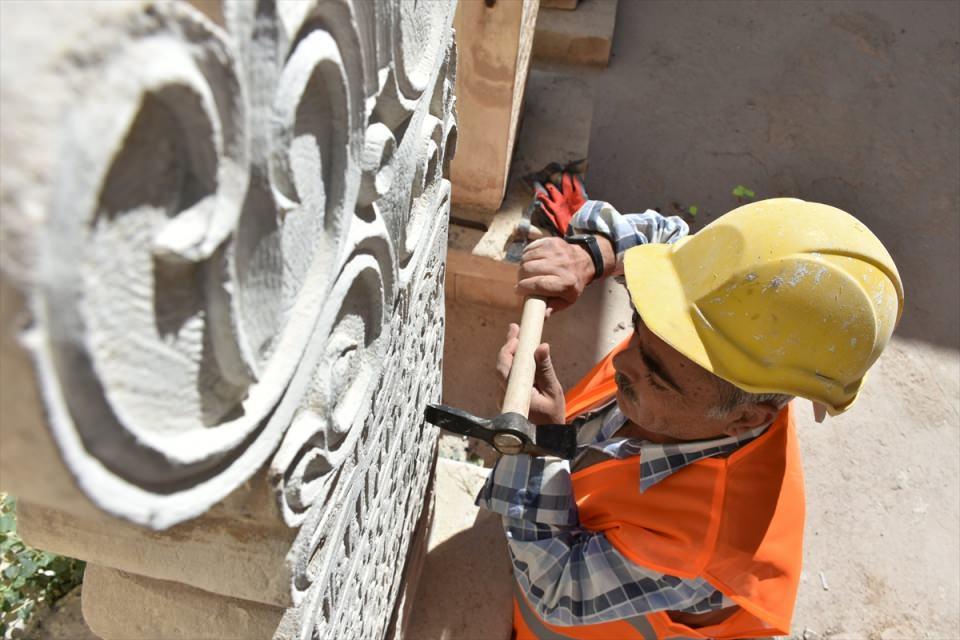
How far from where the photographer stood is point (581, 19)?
395cm

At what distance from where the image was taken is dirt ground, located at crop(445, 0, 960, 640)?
2.50m

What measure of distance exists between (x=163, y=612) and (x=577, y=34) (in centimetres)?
370

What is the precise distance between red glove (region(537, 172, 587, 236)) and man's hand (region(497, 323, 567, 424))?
28.9 inches

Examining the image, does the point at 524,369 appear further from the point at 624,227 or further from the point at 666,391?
the point at 624,227

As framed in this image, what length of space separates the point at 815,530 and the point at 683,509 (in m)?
1.41

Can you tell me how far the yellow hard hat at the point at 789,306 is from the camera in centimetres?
123

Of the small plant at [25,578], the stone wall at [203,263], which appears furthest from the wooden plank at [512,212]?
the stone wall at [203,263]

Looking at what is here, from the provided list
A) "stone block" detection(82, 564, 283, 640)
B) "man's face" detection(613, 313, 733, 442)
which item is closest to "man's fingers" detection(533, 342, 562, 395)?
"man's face" detection(613, 313, 733, 442)

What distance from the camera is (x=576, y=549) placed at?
1592 millimetres

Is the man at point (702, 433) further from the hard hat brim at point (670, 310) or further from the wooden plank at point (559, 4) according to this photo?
the wooden plank at point (559, 4)

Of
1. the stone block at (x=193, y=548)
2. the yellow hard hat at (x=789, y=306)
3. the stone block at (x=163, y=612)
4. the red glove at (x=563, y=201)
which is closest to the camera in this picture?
the stone block at (x=193, y=548)

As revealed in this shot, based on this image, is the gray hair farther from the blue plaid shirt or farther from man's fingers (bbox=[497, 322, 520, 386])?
man's fingers (bbox=[497, 322, 520, 386])

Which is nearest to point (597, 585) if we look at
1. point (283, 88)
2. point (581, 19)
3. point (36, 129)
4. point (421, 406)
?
point (421, 406)

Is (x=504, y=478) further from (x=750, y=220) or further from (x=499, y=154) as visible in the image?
(x=499, y=154)
